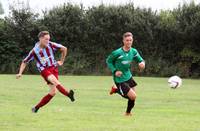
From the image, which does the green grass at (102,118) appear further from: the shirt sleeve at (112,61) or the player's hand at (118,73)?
the shirt sleeve at (112,61)

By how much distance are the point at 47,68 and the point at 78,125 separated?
2.36m

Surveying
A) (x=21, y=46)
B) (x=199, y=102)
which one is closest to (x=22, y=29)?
(x=21, y=46)

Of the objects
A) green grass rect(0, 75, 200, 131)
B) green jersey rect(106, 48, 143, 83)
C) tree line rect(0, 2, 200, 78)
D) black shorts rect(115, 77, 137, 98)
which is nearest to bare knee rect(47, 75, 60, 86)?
green grass rect(0, 75, 200, 131)

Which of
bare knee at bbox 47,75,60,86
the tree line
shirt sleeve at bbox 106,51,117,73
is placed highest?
shirt sleeve at bbox 106,51,117,73

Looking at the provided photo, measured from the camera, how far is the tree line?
41.0m

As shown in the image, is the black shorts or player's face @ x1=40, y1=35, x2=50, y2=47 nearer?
player's face @ x1=40, y1=35, x2=50, y2=47

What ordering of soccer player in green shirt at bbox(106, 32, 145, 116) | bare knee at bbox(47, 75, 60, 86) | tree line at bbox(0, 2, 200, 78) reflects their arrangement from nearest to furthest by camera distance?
bare knee at bbox(47, 75, 60, 86)
soccer player in green shirt at bbox(106, 32, 145, 116)
tree line at bbox(0, 2, 200, 78)

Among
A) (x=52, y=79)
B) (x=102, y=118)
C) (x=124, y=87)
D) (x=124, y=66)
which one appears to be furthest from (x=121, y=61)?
(x=52, y=79)

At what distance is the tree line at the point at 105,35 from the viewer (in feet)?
134

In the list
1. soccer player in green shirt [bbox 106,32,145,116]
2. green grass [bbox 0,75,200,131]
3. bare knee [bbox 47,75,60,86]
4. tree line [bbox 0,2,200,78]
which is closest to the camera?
green grass [bbox 0,75,200,131]

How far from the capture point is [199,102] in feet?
58.3

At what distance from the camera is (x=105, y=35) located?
4184cm

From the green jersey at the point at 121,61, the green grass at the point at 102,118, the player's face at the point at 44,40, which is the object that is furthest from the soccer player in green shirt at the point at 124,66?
the player's face at the point at 44,40

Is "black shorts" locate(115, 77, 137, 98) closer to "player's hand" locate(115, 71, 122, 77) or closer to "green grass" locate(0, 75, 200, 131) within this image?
"player's hand" locate(115, 71, 122, 77)
